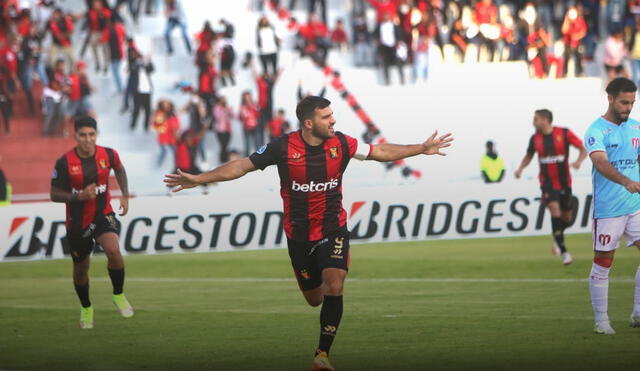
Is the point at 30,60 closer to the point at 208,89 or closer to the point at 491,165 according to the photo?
the point at 208,89

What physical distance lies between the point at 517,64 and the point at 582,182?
46.8ft

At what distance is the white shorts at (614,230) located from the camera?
10078 mm

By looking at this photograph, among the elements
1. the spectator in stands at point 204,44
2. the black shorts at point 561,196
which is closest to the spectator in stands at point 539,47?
the spectator in stands at point 204,44

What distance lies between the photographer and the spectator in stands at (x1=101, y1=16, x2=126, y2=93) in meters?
31.3

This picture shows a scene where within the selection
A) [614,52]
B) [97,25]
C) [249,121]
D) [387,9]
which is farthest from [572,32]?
[97,25]

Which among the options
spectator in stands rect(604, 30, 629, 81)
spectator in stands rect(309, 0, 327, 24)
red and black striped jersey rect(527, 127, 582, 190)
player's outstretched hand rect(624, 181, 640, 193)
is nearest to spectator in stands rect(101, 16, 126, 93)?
spectator in stands rect(309, 0, 327, 24)

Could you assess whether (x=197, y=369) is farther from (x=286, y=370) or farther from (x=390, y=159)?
(x=390, y=159)

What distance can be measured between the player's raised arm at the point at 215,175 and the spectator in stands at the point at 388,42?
2464 centimetres

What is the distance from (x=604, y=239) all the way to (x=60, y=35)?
2376 centimetres

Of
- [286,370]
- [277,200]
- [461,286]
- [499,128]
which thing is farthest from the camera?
[499,128]

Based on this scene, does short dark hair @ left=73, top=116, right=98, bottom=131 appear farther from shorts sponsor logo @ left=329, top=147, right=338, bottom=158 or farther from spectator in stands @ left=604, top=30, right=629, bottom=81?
spectator in stands @ left=604, top=30, right=629, bottom=81

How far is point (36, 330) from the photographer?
12047 millimetres

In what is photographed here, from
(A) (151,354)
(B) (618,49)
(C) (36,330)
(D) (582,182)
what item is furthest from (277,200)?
(B) (618,49)

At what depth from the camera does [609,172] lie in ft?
31.8
